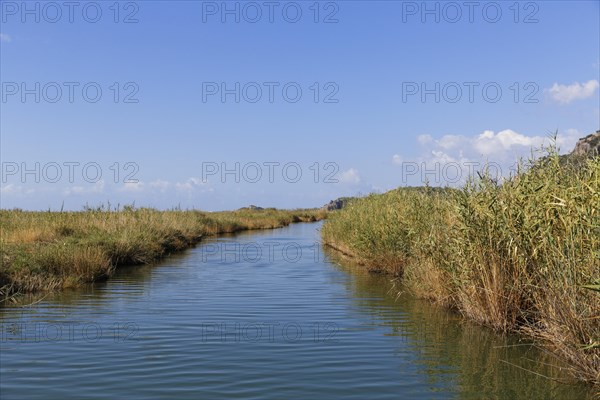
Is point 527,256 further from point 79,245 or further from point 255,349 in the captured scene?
point 79,245

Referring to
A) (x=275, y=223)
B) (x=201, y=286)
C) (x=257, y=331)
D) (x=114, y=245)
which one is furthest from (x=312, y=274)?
(x=275, y=223)

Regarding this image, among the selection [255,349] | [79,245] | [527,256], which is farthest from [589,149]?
[79,245]

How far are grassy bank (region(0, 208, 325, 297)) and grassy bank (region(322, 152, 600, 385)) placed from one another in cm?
1017

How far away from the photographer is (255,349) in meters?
9.92

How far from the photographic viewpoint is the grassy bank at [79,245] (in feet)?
51.0

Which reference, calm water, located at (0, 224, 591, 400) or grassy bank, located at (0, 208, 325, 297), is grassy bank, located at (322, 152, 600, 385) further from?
grassy bank, located at (0, 208, 325, 297)

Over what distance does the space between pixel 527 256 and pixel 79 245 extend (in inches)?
596

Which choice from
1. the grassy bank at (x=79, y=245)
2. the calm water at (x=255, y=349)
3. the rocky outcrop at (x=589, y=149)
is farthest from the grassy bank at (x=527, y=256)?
the grassy bank at (x=79, y=245)

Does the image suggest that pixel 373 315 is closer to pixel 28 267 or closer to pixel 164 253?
pixel 28 267

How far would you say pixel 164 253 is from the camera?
27891mm

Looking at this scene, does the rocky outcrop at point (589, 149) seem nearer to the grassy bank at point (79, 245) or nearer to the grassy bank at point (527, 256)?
the grassy bank at point (527, 256)

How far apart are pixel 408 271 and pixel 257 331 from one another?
21.1ft

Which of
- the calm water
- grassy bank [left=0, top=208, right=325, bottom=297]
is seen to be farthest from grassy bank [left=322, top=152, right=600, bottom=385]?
grassy bank [left=0, top=208, right=325, bottom=297]

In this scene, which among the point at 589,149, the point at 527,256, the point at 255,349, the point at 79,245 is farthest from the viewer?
the point at 79,245
